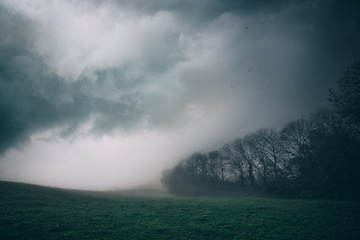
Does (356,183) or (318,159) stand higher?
(318,159)

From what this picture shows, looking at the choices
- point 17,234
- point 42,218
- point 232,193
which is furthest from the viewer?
point 232,193

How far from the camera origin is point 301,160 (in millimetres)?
41594

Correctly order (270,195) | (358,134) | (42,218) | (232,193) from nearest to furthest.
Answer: (42,218), (358,134), (270,195), (232,193)

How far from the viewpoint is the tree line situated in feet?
88.9

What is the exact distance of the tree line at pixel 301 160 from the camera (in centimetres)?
2710

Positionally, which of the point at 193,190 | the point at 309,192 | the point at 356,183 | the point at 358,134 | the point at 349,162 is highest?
the point at 358,134

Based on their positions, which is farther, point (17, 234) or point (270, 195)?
point (270, 195)

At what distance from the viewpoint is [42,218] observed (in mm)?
14875

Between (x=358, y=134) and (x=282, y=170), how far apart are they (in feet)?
78.6

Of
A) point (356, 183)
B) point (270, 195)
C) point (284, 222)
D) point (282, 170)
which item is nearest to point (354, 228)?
point (284, 222)

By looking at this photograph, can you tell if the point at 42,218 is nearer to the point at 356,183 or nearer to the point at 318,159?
the point at 356,183

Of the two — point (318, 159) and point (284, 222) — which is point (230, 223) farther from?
point (318, 159)

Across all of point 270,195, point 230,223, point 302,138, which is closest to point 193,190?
point 270,195

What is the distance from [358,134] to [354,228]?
2470cm
